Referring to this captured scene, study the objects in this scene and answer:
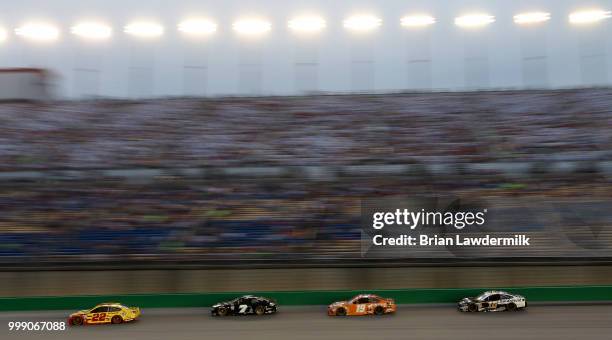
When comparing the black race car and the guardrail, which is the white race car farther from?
the black race car

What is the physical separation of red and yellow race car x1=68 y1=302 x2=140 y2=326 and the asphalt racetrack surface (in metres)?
0.16

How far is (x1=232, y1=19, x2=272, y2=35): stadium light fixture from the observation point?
85.9 ft

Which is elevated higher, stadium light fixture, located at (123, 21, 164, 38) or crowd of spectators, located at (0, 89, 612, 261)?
stadium light fixture, located at (123, 21, 164, 38)

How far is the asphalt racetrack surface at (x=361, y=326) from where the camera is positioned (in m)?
11.3

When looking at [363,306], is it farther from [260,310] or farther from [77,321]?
[77,321]

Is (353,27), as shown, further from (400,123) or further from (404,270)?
(404,270)

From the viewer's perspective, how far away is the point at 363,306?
12.6 meters

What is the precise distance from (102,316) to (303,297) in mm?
5175

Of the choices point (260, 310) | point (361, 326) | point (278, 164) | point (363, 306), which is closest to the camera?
point (361, 326)

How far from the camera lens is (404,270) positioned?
1409 centimetres

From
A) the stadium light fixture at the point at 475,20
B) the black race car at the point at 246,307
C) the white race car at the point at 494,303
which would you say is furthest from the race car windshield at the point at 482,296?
the stadium light fixture at the point at 475,20

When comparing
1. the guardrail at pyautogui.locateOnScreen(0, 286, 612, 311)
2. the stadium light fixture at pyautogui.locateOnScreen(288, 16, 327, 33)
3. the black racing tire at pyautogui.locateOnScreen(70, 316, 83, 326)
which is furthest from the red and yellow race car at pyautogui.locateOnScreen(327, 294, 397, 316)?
the stadium light fixture at pyautogui.locateOnScreen(288, 16, 327, 33)

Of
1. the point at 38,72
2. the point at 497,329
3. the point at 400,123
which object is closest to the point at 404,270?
the point at 497,329

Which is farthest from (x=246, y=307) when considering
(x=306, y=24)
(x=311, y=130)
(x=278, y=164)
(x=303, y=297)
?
(x=306, y=24)
